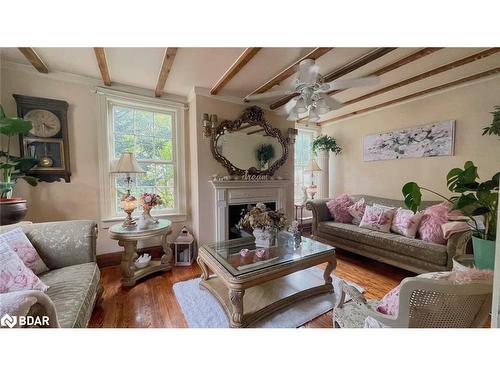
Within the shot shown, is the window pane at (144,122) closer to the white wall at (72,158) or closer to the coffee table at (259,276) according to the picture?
the white wall at (72,158)

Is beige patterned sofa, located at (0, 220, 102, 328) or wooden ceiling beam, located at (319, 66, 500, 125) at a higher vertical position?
wooden ceiling beam, located at (319, 66, 500, 125)

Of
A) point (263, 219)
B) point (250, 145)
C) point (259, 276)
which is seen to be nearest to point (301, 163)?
point (250, 145)

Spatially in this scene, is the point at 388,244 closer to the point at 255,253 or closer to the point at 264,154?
the point at 255,253

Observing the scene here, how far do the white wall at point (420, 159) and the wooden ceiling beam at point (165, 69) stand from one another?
3.24 meters

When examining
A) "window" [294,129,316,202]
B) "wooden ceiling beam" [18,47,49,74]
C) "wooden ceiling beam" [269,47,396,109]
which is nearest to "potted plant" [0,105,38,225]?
"wooden ceiling beam" [18,47,49,74]

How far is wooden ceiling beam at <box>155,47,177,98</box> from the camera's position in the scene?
1706 millimetres

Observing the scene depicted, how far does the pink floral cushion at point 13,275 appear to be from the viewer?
1021 mm

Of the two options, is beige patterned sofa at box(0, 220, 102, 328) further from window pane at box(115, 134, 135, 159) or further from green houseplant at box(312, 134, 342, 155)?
green houseplant at box(312, 134, 342, 155)

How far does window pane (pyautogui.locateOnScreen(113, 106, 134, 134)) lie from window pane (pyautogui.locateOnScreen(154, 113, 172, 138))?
0.98 feet

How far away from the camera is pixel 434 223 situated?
6.76ft


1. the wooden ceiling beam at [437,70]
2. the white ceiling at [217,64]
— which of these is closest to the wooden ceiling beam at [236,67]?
the white ceiling at [217,64]
